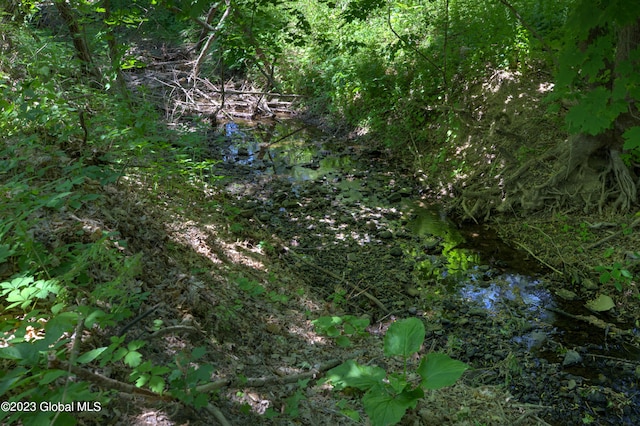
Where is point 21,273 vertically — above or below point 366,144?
above

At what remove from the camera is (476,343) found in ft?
15.1

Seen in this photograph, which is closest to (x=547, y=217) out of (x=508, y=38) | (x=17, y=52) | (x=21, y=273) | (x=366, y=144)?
(x=508, y=38)

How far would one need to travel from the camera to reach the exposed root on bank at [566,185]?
6.46 meters

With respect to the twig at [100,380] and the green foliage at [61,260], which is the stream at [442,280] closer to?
the green foliage at [61,260]

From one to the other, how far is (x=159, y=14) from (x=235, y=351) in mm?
16057

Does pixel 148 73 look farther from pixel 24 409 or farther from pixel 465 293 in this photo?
pixel 24 409

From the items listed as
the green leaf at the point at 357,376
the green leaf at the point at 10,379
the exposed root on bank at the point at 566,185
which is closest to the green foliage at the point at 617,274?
the exposed root on bank at the point at 566,185

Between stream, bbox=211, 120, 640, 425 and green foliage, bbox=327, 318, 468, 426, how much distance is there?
2010mm

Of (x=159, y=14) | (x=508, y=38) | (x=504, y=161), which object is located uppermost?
(x=159, y=14)

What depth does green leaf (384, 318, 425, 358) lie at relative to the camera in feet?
7.72

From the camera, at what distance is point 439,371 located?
2.21 m

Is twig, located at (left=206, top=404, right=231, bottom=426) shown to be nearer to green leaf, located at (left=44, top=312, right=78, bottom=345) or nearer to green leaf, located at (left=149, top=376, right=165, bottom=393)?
green leaf, located at (left=149, top=376, right=165, bottom=393)

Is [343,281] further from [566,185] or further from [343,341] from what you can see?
[566,185]

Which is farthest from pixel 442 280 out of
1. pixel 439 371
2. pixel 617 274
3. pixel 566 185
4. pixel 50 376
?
pixel 50 376
